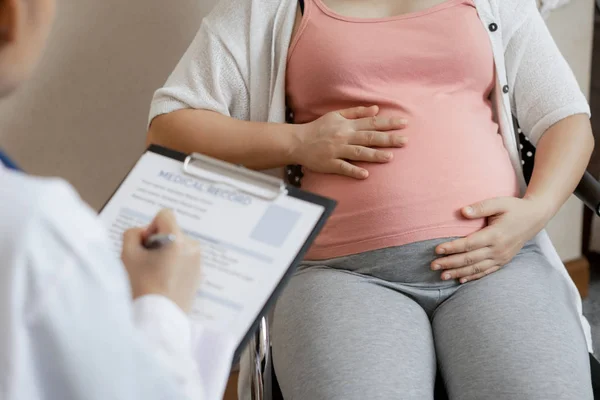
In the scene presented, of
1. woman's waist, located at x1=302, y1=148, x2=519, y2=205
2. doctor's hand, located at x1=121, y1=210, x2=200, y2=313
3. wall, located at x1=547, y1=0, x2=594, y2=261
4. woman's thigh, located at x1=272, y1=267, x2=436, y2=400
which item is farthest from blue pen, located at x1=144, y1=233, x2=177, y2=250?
wall, located at x1=547, y1=0, x2=594, y2=261

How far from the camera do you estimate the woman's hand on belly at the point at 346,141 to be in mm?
1012

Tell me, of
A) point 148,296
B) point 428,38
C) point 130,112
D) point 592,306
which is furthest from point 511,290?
point 592,306

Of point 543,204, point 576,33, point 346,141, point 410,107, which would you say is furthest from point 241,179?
point 576,33

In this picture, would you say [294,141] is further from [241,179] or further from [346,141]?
[241,179]

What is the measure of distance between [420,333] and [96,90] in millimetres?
808

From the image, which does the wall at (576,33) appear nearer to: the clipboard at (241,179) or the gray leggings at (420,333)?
the gray leggings at (420,333)

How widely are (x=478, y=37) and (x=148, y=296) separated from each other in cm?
77

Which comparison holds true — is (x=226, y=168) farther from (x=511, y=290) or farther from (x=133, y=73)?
(x=133, y=73)

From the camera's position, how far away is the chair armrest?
41.4 inches

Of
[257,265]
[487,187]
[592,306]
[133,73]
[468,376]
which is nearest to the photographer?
[257,265]

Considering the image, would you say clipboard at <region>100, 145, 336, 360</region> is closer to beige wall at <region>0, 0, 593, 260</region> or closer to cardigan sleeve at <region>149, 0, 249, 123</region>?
cardigan sleeve at <region>149, 0, 249, 123</region>

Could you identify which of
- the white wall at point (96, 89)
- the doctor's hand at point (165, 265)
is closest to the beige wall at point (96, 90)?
the white wall at point (96, 89)

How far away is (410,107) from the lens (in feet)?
3.46

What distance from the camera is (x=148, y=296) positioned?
1.93 feet
